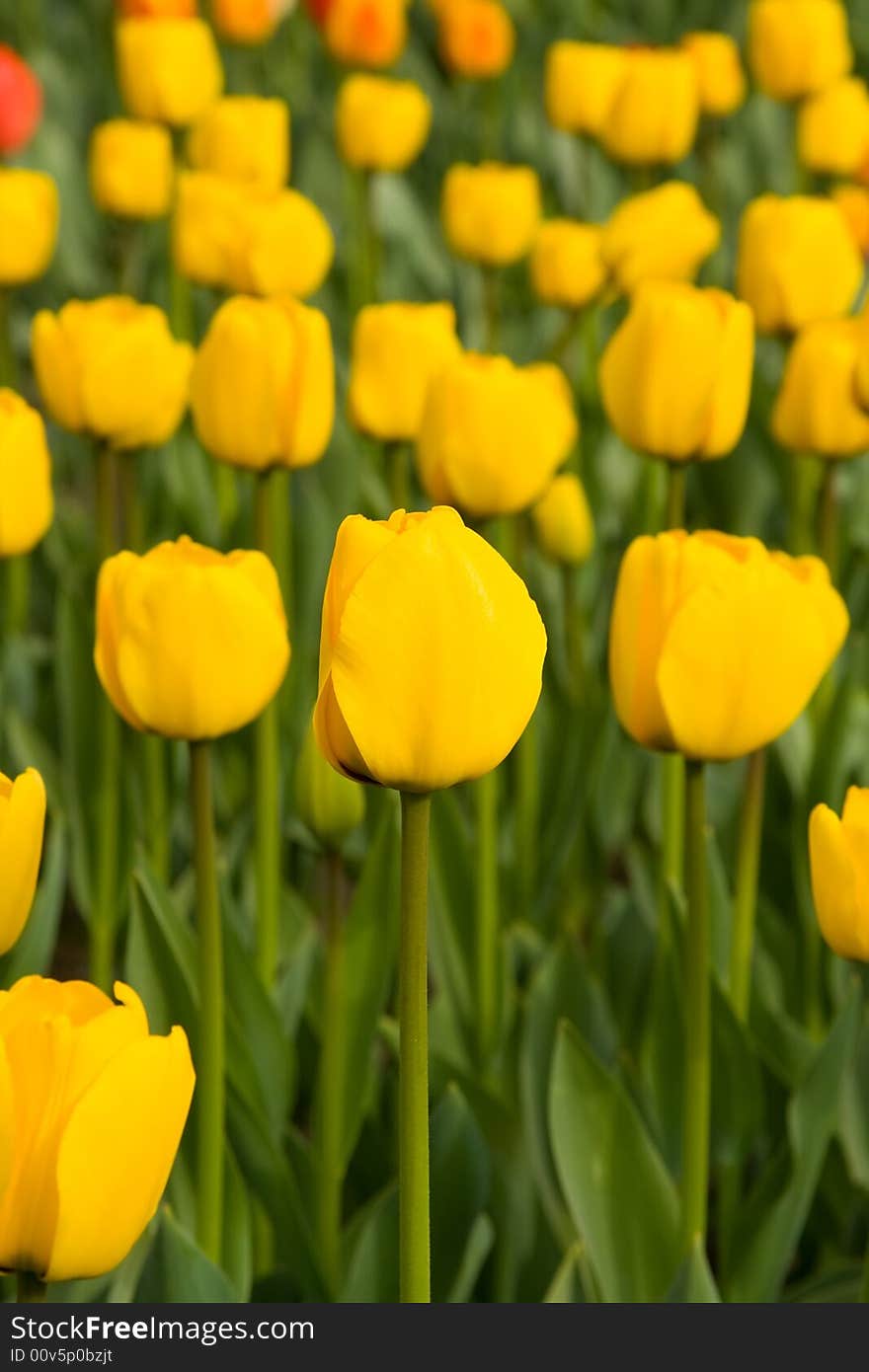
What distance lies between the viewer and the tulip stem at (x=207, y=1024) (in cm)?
102

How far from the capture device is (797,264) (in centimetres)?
167

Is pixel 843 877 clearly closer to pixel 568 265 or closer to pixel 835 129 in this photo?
pixel 568 265

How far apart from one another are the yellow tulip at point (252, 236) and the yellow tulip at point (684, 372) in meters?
0.54

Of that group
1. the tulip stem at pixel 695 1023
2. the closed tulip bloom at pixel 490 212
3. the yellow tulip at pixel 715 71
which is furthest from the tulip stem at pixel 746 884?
the yellow tulip at pixel 715 71

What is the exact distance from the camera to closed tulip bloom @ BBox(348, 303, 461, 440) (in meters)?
1.53

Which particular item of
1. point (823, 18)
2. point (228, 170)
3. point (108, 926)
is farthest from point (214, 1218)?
point (823, 18)

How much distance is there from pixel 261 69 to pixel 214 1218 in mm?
3075

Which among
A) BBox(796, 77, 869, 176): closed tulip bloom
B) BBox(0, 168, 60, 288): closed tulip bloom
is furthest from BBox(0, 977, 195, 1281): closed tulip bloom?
BBox(796, 77, 869, 176): closed tulip bloom

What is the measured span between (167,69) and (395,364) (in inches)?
36.6

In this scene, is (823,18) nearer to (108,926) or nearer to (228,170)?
(228,170)

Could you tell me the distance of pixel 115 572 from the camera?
995 millimetres

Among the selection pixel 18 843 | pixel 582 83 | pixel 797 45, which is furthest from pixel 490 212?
pixel 18 843

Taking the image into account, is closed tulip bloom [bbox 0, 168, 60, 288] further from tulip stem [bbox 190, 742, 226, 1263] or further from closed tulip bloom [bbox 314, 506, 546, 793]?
closed tulip bloom [bbox 314, 506, 546, 793]

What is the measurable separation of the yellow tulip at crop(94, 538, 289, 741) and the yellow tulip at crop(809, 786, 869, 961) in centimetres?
29
